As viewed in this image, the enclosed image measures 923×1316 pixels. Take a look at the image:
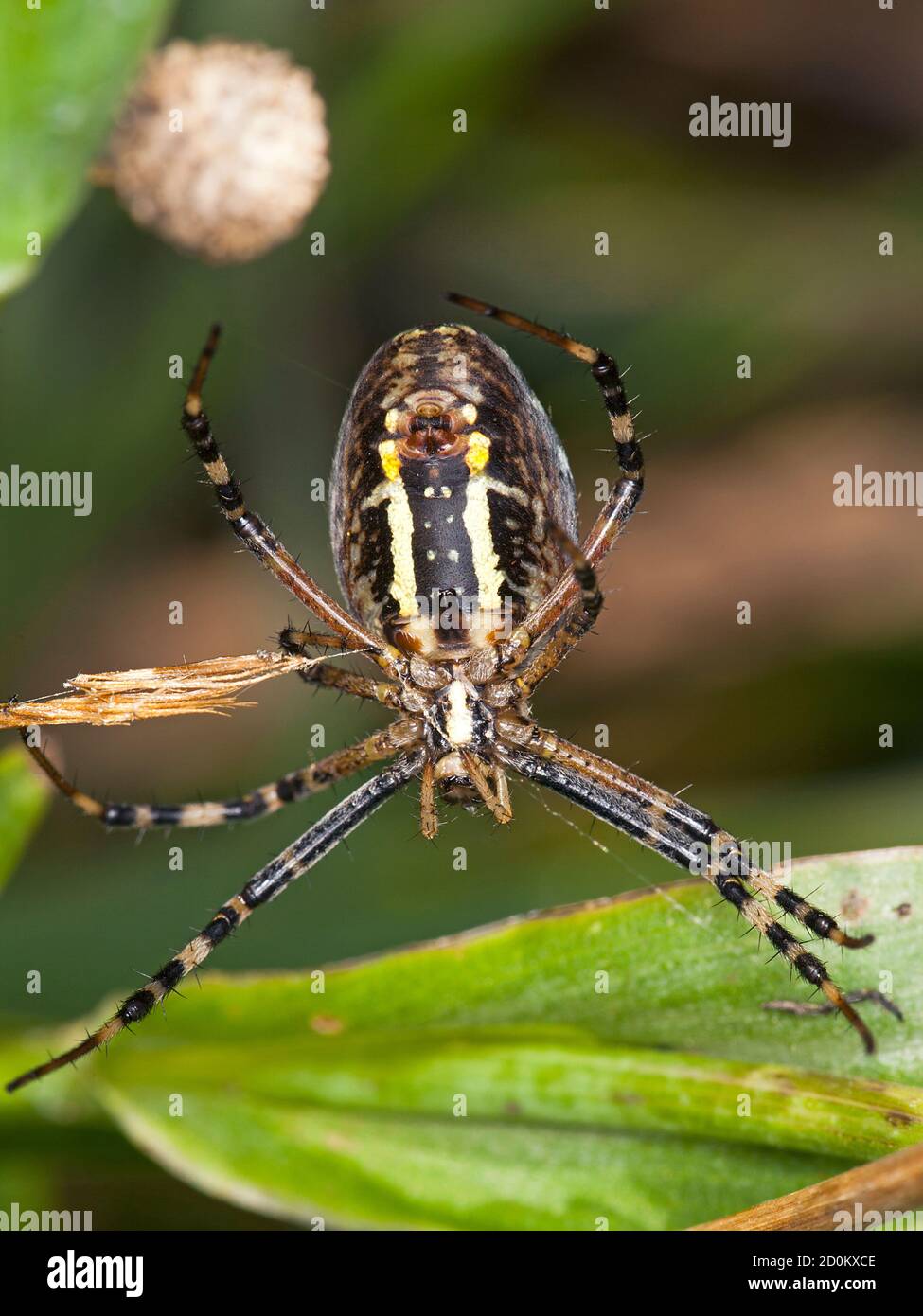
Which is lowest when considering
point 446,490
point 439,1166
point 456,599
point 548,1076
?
point 439,1166

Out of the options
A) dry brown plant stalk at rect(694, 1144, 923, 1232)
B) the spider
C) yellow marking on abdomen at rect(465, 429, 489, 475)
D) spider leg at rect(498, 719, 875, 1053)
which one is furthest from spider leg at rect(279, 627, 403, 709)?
dry brown plant stalk at rect(694, 1144, 923, 1232)

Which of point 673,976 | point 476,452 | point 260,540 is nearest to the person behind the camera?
point 673,976

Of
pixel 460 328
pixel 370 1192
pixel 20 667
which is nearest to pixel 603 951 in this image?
pixel 370 1192

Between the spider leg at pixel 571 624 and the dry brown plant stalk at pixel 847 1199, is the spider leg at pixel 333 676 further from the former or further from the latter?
the dry brown plant stalk at pixel 847 1199

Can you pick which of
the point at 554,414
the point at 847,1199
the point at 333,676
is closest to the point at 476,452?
the point at 333,676

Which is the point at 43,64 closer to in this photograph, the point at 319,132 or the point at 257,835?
the point at 319,132

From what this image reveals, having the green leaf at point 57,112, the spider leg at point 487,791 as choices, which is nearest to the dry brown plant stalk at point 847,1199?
the spider leg at point 487,791

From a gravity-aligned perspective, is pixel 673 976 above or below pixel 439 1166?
above

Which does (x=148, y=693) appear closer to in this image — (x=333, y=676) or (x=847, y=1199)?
(x=333, y=676)
